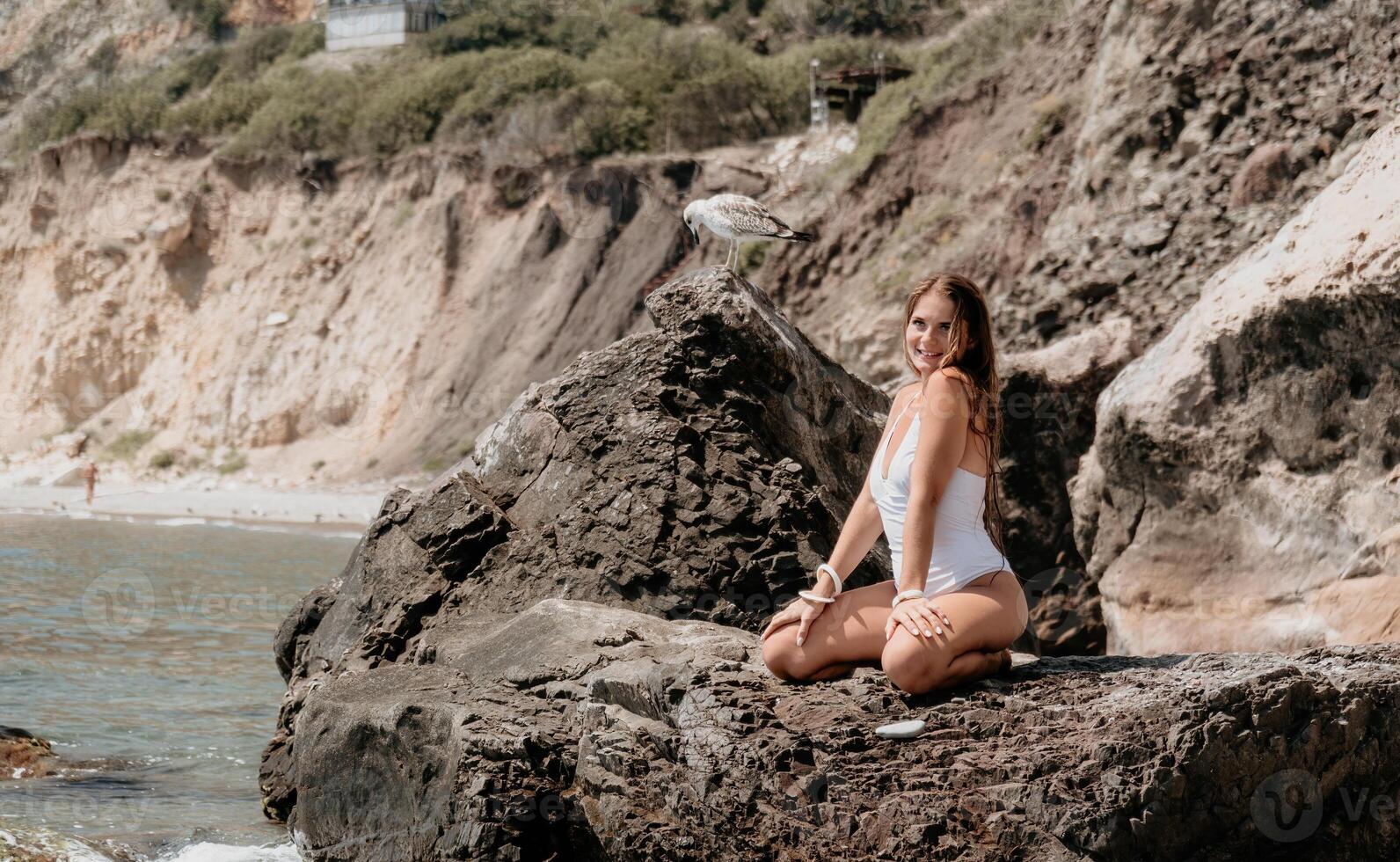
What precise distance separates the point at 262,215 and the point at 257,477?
331 inches

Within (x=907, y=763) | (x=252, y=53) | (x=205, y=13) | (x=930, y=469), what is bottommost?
(x=907, y=763)

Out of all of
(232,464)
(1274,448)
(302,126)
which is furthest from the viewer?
(302,126)

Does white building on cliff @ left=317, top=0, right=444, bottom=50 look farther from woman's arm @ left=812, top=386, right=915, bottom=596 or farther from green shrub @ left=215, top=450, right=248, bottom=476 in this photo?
Answer: woman's arm @ left=812, top=386, right=915, bottom=596

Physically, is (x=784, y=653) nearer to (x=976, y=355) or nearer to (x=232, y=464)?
(x=976, y=355)

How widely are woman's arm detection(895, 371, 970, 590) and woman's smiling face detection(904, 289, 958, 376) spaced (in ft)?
0.70

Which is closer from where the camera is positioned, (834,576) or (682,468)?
(834,576)

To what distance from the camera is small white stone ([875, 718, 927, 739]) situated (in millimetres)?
3875

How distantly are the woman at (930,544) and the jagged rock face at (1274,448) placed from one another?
331cm

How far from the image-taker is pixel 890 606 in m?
4.21

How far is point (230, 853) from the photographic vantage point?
20.5 ft

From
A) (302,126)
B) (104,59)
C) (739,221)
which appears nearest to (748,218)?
(739,221)

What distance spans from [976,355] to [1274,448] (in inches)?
159

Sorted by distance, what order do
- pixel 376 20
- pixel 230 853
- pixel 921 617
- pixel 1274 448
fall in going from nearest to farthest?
pixel 921 617, pixel 230 853, pixel 1274 448, pixel 376 20

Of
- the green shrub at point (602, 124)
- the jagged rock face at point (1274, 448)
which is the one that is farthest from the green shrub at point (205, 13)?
the jagged rock face at point (1274, 448)
